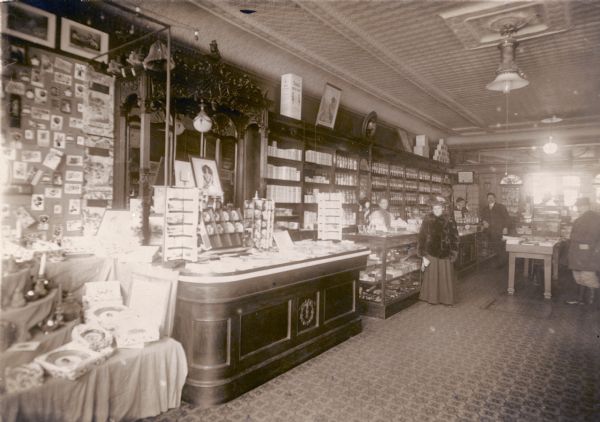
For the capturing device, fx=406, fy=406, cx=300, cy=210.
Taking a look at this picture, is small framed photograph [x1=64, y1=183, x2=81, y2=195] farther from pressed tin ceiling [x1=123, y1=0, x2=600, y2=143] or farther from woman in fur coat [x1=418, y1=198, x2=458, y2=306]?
woman in fur coat [x1=418, y1=198, x2=458, y2=306]

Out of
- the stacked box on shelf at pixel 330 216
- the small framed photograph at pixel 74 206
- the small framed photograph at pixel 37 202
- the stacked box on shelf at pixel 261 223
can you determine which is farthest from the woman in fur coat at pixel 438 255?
the small framed photograph at pixel 37 202

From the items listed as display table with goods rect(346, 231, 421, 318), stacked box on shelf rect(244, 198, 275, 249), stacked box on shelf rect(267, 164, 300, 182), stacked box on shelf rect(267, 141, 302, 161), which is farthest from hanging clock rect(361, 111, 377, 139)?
stacked box on shelf rect(244, 198, 275, 249)

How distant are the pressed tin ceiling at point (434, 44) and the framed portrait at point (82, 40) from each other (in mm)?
674

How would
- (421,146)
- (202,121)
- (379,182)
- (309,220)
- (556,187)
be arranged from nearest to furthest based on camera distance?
(202,121) → (309,220) → (379,182) → (421,146) → (556,187)

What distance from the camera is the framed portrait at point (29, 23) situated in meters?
3.44

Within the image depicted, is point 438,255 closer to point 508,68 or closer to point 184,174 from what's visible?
point 508,68

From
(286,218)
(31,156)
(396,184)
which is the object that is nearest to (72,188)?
(31,156)

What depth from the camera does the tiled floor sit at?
3.04 m

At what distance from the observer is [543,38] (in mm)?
5344

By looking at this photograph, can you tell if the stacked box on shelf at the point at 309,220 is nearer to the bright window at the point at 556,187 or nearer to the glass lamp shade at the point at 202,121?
the glass lamp shade at the point at 202,121

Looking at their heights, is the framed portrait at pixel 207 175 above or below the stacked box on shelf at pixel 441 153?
below

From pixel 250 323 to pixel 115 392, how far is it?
1101 mm

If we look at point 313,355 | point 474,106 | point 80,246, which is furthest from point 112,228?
point 474,106

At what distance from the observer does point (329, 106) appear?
693cm
